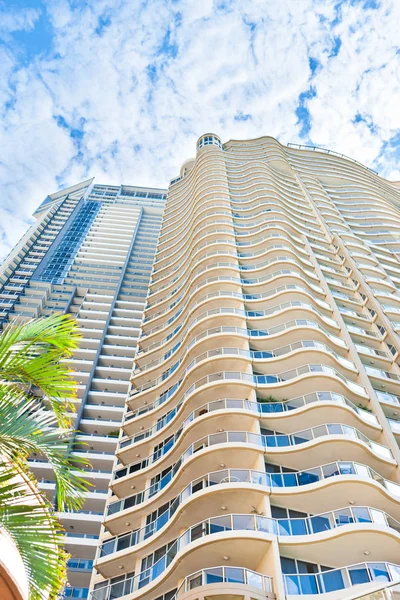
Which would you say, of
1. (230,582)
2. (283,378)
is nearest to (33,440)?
(230,582)

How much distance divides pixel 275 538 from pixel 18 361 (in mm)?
15436

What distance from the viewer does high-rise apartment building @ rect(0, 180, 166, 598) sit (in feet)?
165

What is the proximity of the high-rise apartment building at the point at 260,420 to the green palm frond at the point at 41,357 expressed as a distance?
5.38 m

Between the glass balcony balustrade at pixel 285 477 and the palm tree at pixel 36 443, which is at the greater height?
the glass balcony balustrade at pixel 285 477

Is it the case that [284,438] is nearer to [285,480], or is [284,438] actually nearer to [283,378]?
[285,480]

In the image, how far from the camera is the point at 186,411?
27.6 metres

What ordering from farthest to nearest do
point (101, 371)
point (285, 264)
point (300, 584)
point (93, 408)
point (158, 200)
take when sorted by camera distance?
point (158, 200)
point (101, 371)
point (93, 408)
point (285, 264)
point (300, 584)

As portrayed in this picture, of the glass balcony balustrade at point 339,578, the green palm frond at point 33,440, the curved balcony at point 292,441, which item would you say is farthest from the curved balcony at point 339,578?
the green palm frond at point 33,440

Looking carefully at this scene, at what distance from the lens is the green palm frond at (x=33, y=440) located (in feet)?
17.0

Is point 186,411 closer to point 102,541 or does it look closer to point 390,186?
point 102,541

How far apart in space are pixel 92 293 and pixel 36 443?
8348 centimetres

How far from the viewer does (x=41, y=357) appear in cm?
566

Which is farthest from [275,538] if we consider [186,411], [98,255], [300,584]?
[98,255]

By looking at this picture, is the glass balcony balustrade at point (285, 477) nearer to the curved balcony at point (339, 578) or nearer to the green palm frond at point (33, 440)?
the curved balcony at point (339, 578)
